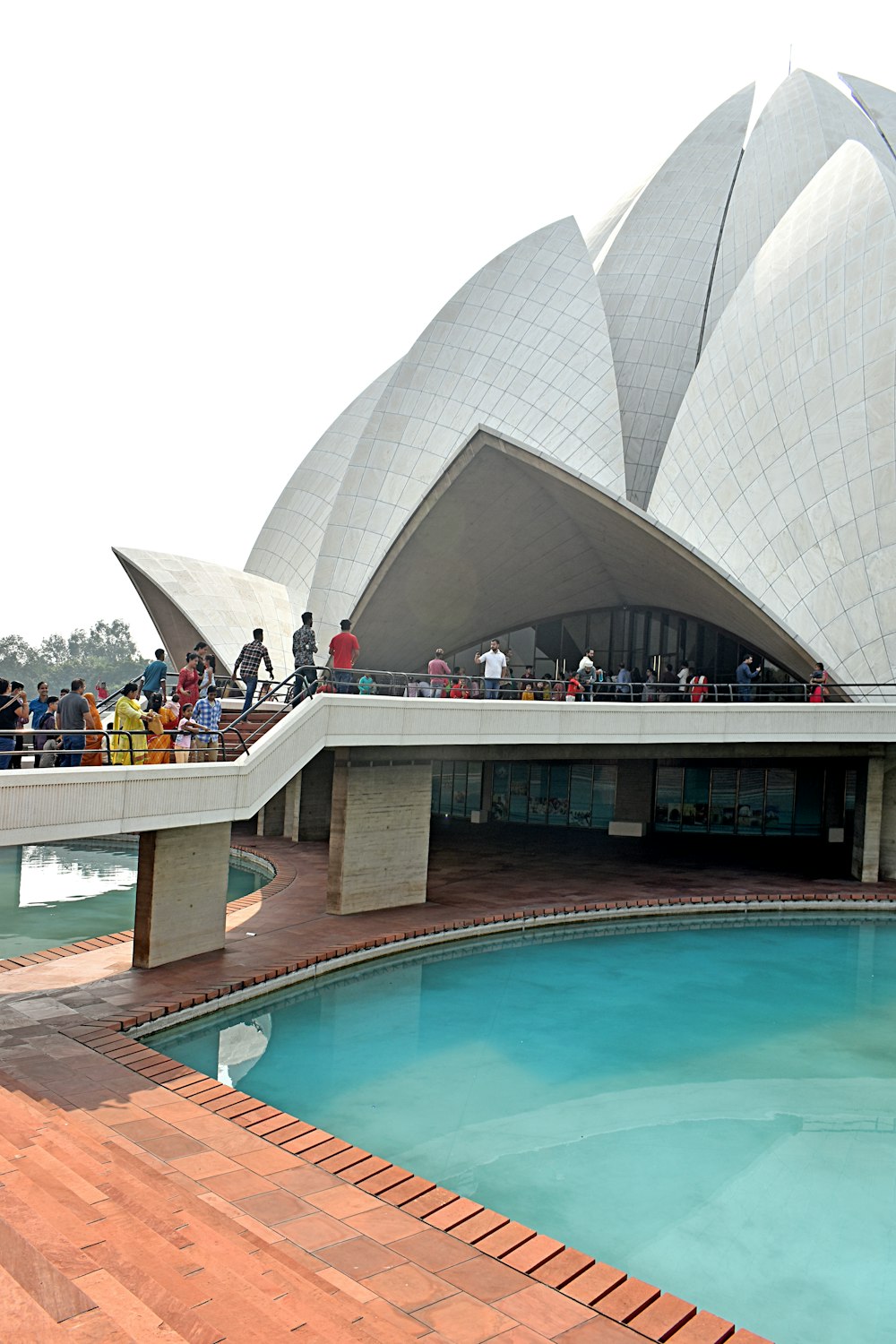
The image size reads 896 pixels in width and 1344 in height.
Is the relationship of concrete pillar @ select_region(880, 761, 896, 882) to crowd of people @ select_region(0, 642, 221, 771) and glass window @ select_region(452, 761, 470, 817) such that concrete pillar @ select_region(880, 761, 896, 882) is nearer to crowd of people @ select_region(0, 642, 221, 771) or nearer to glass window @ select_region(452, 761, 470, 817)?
glass window @ select_region(452, 761, 470, 817)

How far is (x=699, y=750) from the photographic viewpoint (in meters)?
17.3

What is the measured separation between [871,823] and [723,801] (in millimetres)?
6429

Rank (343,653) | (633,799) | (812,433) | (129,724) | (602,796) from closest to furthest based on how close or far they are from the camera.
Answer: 1. (129,724)
2. (343,653)
3. (812,433)
4. (633,799)
5. (602,796)

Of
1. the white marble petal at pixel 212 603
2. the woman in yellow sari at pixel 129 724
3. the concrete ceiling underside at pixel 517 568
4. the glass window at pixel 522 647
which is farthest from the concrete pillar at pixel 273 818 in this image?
the glass window at pixel 522 647

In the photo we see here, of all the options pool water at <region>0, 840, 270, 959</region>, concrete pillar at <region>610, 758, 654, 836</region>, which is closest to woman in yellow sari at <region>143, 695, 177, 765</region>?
pool water at <region>0, 840, 270, 959</region>

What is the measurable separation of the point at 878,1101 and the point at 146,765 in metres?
6.97

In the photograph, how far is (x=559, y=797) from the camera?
25.3 metres

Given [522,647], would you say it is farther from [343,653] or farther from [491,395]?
[343,653]

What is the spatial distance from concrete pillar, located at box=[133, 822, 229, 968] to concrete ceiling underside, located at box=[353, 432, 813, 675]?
11.8m

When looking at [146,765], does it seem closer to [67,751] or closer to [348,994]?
[67,751]

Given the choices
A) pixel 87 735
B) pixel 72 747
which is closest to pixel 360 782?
pixel 72 747

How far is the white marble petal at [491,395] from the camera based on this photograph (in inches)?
968

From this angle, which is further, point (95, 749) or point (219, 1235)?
point (95, 749)

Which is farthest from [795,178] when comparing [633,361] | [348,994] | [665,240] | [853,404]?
[348,994]
